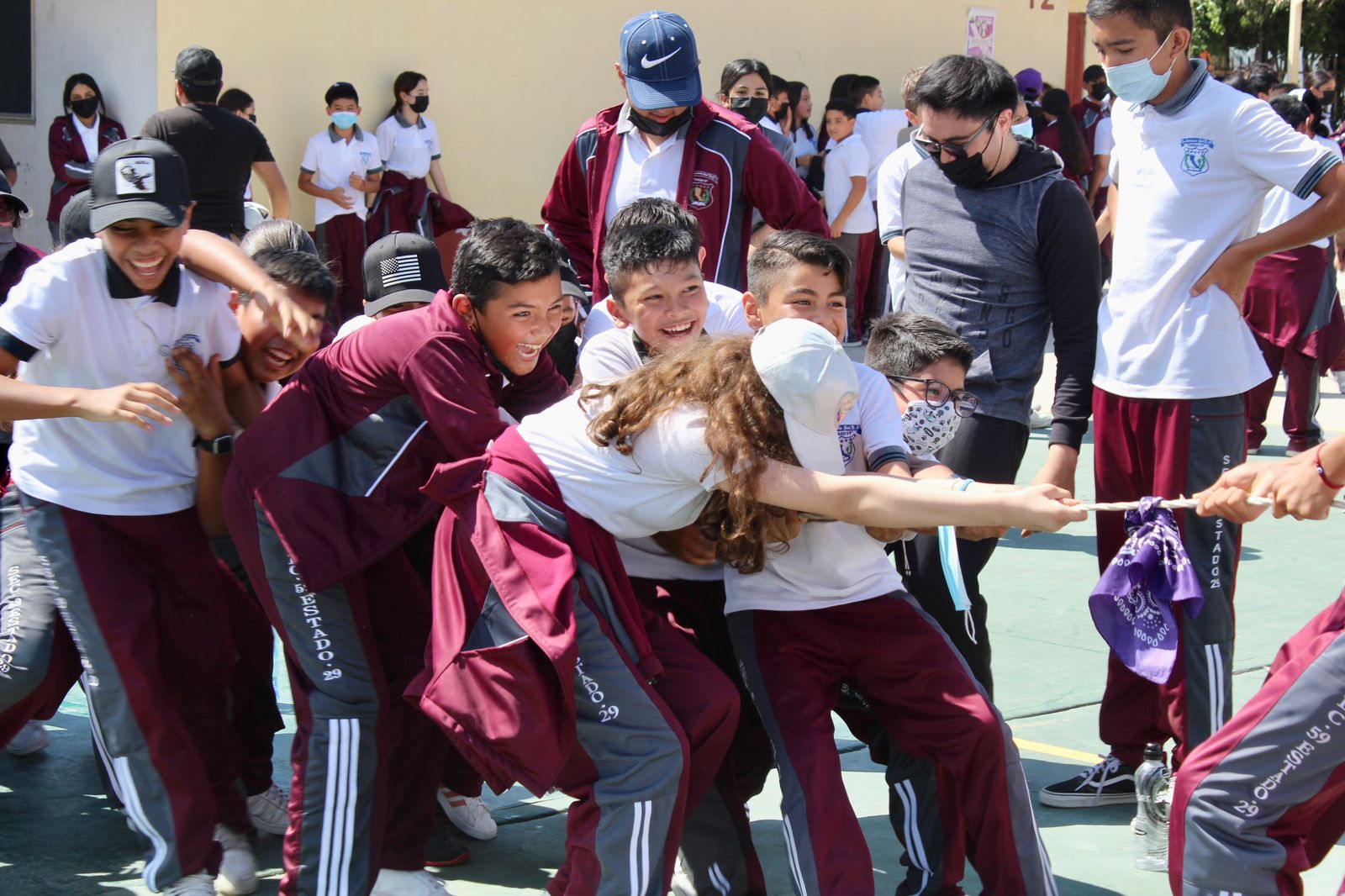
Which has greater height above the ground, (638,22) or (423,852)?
(638,22)

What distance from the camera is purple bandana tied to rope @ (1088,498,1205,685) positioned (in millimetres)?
3129

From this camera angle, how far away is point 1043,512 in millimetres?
2805

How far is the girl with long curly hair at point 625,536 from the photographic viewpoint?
2.92 m

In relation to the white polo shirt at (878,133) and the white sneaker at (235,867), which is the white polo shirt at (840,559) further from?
the white polo shirt at (878,133)

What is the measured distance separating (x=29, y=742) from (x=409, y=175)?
8.08 meters

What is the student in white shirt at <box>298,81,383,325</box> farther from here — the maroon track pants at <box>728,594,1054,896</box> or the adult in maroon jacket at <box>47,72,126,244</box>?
the maroon track pants at <box>728,594,1054,896</box>

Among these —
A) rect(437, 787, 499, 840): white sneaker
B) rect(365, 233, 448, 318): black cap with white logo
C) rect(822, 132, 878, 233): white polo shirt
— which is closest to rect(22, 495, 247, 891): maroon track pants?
rect(437, 787, 499, 840): white sneaker

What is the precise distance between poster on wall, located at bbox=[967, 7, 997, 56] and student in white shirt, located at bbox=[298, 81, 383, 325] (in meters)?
8.50

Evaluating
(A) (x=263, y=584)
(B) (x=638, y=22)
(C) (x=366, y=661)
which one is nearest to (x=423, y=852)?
(C) (x=366, y=661)

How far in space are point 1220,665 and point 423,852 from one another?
2.03m

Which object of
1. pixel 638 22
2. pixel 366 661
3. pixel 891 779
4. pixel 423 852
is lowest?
pixel 423 852

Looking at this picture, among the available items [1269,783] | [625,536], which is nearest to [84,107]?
[625,536]

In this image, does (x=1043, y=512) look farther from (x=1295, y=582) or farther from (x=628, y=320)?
(x=1295, y=582)

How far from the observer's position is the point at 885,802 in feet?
13.6
